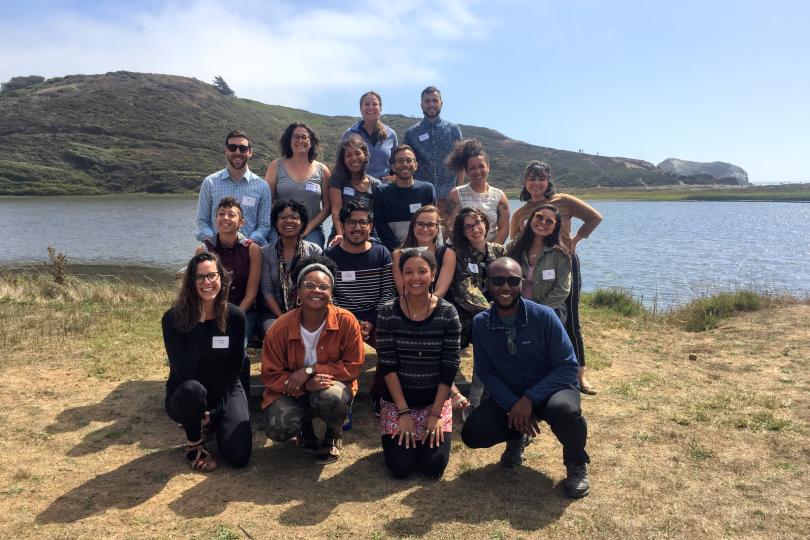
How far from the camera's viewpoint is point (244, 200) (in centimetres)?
601

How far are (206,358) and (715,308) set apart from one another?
9.12 m

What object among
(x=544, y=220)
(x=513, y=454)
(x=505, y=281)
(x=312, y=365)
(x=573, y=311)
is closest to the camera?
(x=505, y=281)

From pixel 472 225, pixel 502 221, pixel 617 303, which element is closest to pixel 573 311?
pixel 502 221

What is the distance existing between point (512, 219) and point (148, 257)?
18.9 metres

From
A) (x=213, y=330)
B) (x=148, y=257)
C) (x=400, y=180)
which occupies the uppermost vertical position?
(x=400, y=180)

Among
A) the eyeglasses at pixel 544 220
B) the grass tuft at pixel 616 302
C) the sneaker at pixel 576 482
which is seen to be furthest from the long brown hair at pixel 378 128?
the grass tuft at pixel 616 302

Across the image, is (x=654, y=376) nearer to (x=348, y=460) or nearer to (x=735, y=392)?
(x=735, y=392)

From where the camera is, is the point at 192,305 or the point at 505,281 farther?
the point at 192,305

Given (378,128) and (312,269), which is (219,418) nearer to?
(312,269)

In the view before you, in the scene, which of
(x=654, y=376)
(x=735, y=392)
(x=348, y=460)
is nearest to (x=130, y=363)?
(x=348, y=460)

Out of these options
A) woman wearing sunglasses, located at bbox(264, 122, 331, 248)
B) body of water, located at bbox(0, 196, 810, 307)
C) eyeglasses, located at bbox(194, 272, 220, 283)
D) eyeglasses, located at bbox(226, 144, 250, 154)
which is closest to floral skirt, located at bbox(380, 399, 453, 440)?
eyeglasses, located at bbox(194, 272, 220, 283)

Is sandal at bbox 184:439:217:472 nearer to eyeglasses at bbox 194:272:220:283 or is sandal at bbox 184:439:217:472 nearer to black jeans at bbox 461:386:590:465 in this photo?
eyeglasses at bbox 194:272:220:283

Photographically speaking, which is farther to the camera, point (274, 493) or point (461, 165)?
point (461, 165)

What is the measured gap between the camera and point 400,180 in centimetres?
603
